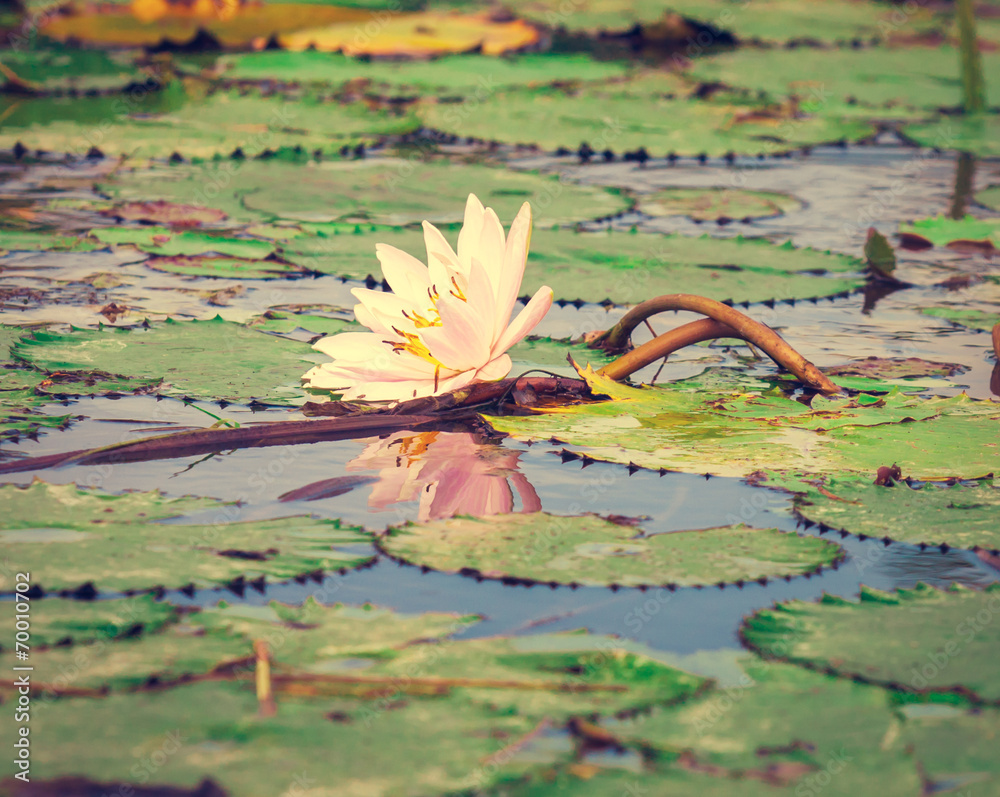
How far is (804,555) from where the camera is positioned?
80.9 inches

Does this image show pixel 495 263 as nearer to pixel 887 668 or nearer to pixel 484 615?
pixel 484 615

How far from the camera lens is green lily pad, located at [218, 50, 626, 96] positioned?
805cm

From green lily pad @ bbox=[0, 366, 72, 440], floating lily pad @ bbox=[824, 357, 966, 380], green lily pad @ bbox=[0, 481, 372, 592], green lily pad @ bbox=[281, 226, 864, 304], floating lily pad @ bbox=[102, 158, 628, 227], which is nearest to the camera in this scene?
green lily pad @ bbox=[0, 481, 372, 592]

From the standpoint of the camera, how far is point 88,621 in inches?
68.3

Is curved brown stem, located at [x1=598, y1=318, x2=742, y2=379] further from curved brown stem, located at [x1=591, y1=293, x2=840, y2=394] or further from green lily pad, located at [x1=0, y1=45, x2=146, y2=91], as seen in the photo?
green lily pad, located at [x1=0, y1=45, x2=146, y2=91]

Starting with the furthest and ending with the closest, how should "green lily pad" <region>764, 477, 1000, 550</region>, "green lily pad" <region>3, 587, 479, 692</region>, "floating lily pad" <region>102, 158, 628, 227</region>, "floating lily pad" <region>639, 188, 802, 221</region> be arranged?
1. "floating lily pad" <region>639, 188, 802, 221</region>
2. "floating lily pad" <region>102, 158, 628, 227</region>
3. "green lily pad" <region>764, 477, 1000, 550</region>
4. "green lily pad" <region>3, 587, 479, 692</region>

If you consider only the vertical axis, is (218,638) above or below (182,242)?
below

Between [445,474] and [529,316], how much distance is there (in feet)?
1.32

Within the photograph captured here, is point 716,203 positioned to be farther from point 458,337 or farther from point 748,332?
point 458,337

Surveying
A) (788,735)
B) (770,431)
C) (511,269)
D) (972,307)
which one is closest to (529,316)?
(511,269)

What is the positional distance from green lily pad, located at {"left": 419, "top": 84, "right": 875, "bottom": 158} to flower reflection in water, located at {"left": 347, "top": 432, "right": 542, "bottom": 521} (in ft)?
13.2

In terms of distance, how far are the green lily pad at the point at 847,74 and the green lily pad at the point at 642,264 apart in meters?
3.95

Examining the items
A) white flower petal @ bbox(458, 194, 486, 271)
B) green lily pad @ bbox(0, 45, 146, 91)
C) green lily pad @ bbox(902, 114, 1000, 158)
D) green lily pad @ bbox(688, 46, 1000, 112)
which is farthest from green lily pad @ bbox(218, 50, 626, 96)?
white flower petal @ bbox(458, 194, 486, 271)

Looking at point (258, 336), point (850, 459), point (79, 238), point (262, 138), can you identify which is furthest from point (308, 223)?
point (850, 459)
